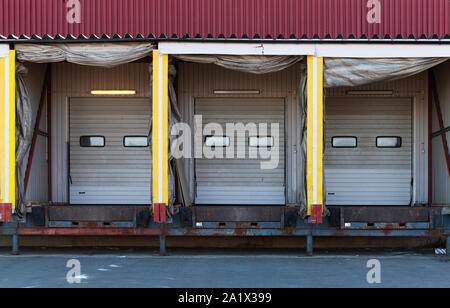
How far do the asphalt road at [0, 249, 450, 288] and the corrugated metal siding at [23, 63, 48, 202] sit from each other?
1.48 metres

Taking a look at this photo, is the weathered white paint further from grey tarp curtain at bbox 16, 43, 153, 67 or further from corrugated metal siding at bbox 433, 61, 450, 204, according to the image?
corrugated metal siding at bbox 433, 61, 450, 204

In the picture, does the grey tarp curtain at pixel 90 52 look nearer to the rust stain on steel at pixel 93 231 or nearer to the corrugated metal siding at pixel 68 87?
the corrugated metal siding at pixel 68 87

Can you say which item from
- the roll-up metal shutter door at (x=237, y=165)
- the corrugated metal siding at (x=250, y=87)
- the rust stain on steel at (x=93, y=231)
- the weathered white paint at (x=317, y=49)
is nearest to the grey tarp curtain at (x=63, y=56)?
the rust stain on steel at (x=93, y=231)

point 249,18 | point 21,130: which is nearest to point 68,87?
point 21,130

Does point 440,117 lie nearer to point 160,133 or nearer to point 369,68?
point 369,68

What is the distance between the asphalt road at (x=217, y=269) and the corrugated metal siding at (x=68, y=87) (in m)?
2.09

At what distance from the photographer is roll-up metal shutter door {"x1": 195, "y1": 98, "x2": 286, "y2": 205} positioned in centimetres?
1366

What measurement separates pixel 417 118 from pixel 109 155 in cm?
740

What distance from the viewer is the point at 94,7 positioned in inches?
532

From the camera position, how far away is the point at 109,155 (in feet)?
45.2

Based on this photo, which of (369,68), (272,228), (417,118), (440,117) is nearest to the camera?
(369,68)

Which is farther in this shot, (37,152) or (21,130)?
(37,152)

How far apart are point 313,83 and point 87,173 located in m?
6.02

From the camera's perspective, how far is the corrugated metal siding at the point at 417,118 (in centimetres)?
1355
